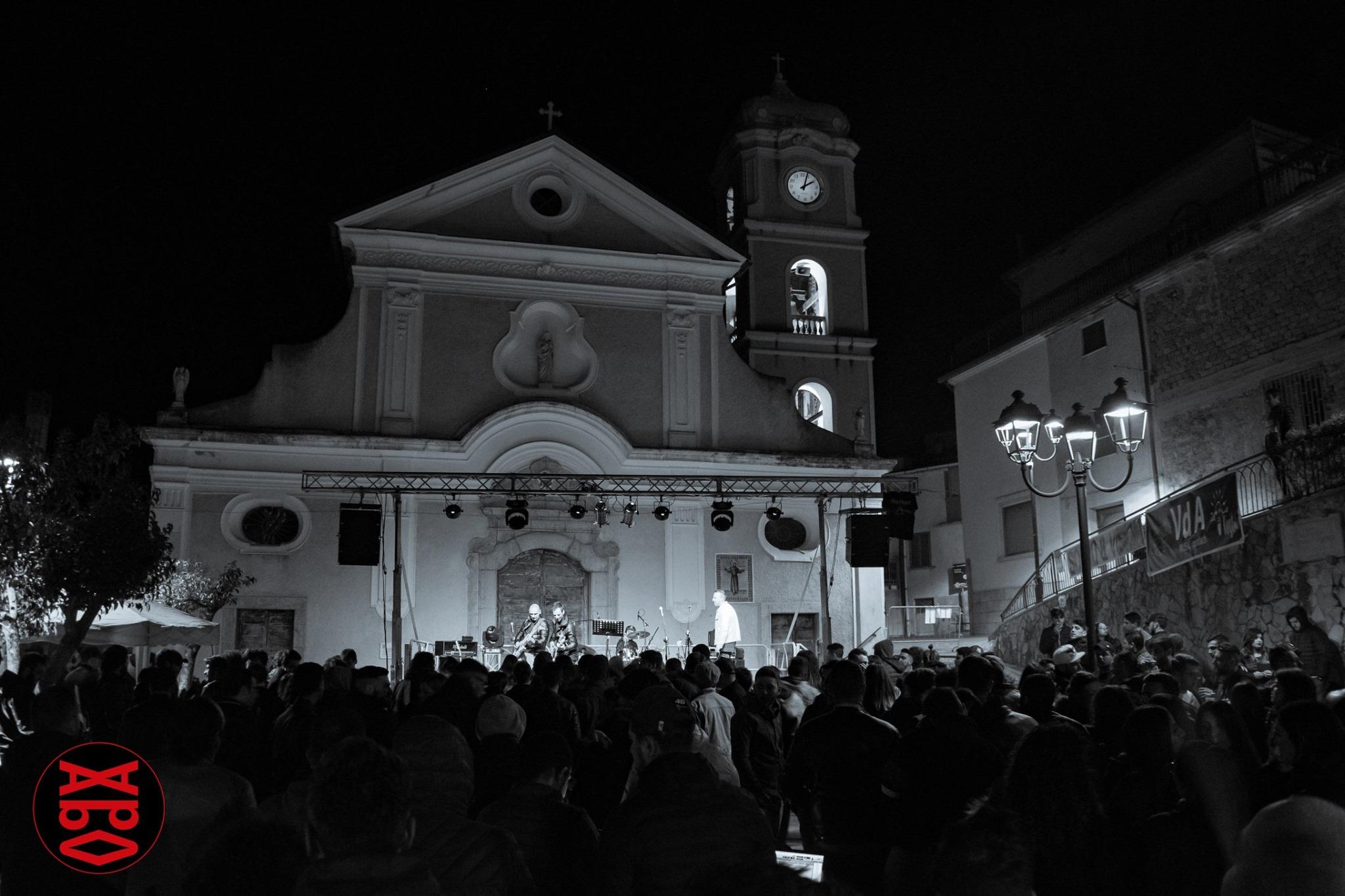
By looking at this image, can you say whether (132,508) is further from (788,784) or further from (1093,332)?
(1093,332)

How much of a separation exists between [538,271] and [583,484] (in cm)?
524

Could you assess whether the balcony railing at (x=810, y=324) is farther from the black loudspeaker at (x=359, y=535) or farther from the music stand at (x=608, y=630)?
the black loudspeaker at (x=359, y=535)

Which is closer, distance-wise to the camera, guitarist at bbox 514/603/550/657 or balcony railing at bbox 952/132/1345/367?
balcony railing at bbox 952/132/1345/367

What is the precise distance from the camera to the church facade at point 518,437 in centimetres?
2219

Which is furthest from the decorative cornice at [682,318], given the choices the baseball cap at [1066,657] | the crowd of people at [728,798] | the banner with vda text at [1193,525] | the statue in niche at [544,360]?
the crowd of people at [728,798]

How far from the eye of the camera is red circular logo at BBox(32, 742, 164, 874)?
329 cm

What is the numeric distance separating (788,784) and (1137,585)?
15808 millimetres

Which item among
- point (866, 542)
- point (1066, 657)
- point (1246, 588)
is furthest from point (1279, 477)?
point (1066, 657)

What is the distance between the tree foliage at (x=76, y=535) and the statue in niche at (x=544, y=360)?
9.83 metres

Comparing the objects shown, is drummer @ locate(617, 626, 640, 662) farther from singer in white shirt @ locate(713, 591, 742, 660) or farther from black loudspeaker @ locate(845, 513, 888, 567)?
black loudspeaker @ locate(845, 513, 888, 567)

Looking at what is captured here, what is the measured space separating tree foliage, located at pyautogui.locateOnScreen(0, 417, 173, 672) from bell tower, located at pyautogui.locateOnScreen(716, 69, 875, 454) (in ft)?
54.3

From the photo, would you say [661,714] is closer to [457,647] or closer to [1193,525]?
[1193,525]

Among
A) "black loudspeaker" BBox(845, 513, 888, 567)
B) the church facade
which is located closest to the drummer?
the church facade

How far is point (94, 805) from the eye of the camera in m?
3.33
